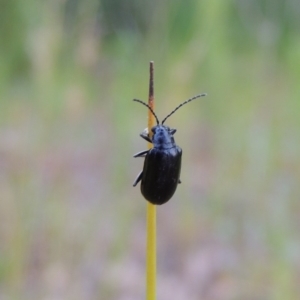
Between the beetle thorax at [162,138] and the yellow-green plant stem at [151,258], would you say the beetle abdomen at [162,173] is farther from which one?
the yellow-green plant stem at [151,258]

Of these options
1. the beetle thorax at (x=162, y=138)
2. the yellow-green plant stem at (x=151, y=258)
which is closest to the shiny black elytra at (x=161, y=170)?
the beetle thorax at (x=162, y=138)

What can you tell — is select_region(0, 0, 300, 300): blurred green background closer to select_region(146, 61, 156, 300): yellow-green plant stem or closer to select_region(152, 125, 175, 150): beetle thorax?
select_region(152, 125, 175, 150): beetle thorax

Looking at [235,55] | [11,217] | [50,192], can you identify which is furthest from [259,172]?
[235,55]

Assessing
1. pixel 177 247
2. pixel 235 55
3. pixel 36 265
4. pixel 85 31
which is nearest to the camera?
pixel 85 31

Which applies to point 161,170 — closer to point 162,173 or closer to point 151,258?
point 162,173

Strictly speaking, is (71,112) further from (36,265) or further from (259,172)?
(259,172)
